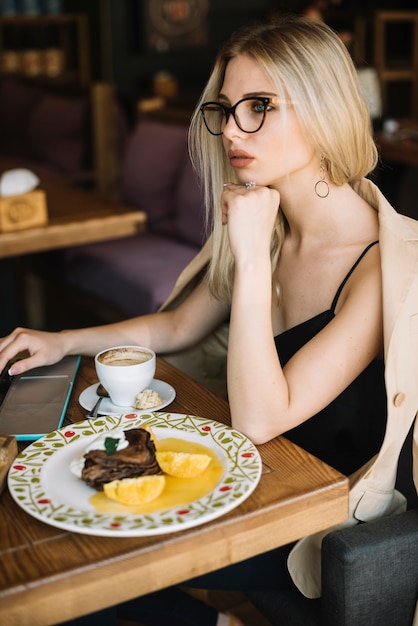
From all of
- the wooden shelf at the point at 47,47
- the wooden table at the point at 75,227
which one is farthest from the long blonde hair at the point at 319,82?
the wooden shelf at the point at 47,47

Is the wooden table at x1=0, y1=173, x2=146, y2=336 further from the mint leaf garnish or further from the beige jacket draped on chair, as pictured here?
the mint leaf garnish

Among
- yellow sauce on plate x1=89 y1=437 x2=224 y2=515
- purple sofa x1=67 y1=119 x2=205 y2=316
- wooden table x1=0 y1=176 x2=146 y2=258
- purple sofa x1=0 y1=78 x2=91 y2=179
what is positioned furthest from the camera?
purple sofa x1=0 y1=78 x2=91 y2=179

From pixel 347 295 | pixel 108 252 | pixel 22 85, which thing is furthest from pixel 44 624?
pixel 22 85

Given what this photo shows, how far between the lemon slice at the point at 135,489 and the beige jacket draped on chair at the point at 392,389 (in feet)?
1.30

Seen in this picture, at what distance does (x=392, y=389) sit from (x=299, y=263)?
39cm

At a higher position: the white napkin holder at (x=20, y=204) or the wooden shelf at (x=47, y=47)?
the wooden shelf at (x=47, y=47)

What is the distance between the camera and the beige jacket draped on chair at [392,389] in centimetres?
126

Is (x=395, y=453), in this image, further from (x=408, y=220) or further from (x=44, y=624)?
(x=44, y=624)

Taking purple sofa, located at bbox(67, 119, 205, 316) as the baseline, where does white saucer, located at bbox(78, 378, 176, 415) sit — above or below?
above

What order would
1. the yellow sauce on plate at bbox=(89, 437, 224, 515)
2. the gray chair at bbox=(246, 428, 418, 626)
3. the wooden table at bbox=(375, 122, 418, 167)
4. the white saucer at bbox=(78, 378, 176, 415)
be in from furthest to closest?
the wooden table at bbox=(375, 122, 418, 167)
the white saucer at bbox=(78, 378, 176, 415)
the gray chair at bbox=(246, 428, 418, 626)
the yellow sauce on plate at bbox=(89, 437, 224, 515)

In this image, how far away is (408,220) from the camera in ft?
4.74

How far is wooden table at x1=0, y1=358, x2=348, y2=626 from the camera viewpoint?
91 cm

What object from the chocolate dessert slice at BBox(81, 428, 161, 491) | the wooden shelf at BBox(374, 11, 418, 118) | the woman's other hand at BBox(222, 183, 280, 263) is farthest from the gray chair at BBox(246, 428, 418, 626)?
the wooden shelf at BBox(374, 11, 418, 118)

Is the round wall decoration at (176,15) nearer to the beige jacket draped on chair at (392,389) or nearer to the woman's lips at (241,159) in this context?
the woman's lips at (241,159)
